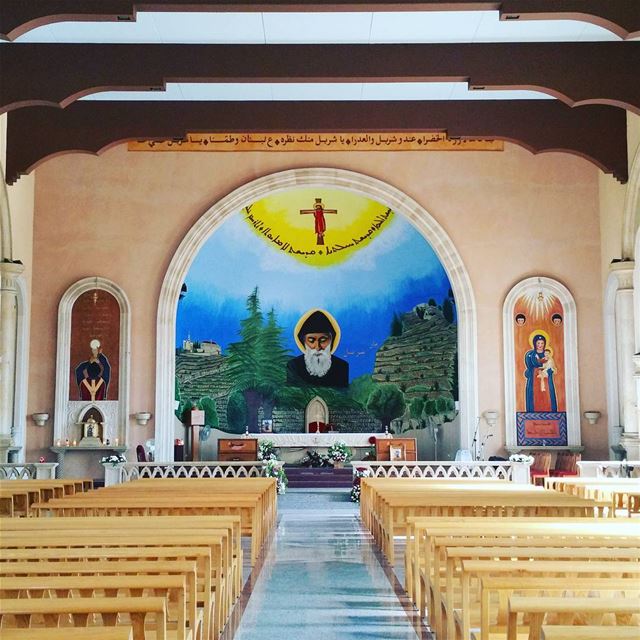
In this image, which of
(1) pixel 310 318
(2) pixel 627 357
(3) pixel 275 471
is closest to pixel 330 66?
(3) pixel 275 471

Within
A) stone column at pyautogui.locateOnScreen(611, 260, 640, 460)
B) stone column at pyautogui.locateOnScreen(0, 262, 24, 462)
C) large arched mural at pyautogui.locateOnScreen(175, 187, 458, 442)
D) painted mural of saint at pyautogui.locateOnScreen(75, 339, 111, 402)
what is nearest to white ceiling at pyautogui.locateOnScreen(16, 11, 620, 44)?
stone column at pyautogui.locateOnScreen(0, 262, 24, 462)

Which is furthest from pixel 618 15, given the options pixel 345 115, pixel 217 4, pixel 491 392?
pixel 491 392

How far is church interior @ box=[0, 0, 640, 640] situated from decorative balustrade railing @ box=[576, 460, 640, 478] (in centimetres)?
6

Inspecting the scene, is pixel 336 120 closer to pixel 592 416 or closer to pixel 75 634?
pixel 592 416

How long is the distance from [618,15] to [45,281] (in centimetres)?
1146

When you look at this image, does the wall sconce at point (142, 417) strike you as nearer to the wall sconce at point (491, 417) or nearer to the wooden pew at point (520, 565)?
the wall sconce at point (491, 417)

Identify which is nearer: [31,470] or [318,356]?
[31,470]

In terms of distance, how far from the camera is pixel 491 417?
54.1ft

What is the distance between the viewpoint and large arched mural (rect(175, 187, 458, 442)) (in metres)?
20.0

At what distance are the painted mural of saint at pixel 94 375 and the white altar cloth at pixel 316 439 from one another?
3676mm

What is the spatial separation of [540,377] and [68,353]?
8640mm

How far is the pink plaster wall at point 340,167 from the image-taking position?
1675 centimetres

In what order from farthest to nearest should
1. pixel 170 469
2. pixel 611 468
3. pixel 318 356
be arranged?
pixel 318 356
pixel 170 469
pixel 611 468

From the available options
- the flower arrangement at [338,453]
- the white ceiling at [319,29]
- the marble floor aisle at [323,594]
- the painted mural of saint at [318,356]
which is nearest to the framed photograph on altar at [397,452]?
the flower arrangement at [338,453]
